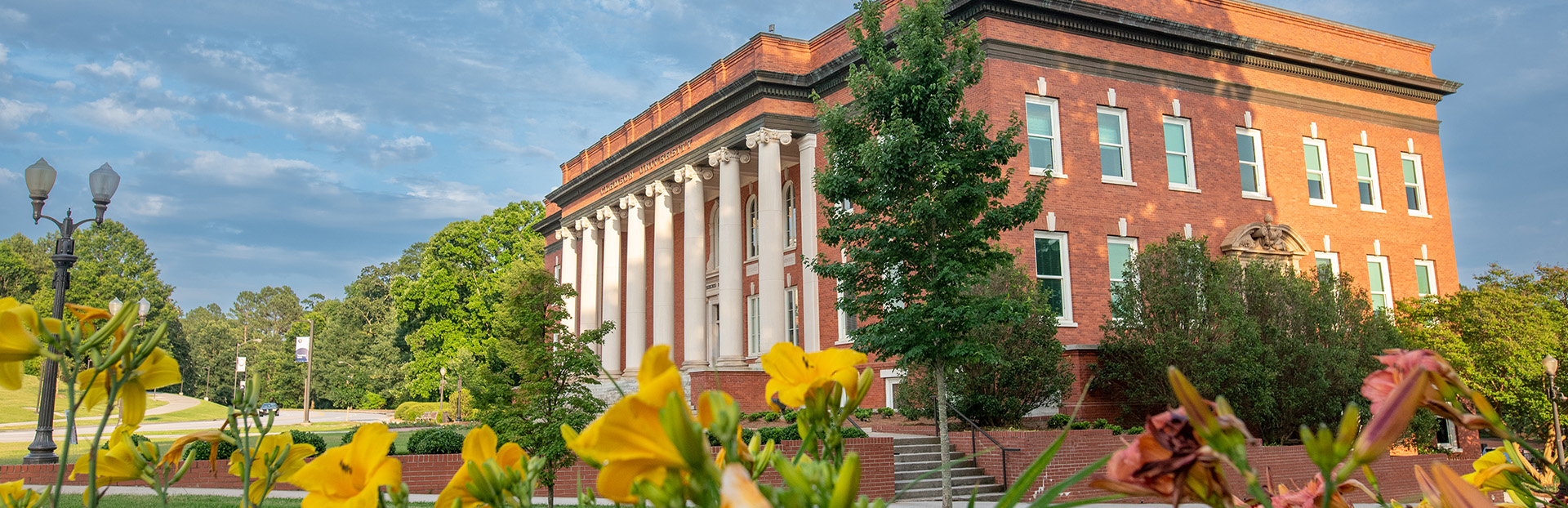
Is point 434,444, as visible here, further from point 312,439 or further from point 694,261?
point 694,261

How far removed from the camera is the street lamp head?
44.7ft

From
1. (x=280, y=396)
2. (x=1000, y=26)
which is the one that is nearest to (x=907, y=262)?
(x=1000, y=26)

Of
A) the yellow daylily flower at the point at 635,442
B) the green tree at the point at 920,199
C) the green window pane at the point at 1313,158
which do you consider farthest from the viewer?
the green window pane at the point at 1313,158

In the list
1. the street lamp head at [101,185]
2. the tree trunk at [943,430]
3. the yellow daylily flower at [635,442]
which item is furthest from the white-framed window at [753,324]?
the yellow daylily flower at [635,442]

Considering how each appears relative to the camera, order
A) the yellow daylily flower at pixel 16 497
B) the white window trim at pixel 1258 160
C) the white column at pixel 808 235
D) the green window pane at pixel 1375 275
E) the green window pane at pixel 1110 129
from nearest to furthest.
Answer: the yellow daylily flower at pixel 16 497, the green window pane at pixel 1110 129, the white window trim at pixel 1258 160, the white column at pixel 808 235, the green window pane at pixel 1375 275

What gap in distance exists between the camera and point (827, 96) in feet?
86.7

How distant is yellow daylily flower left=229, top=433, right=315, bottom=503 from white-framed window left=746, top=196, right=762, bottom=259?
30442 mm

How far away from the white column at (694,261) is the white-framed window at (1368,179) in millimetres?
19434

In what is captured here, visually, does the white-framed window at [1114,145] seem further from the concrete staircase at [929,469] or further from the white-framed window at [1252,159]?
the concrete staircase at [929,469]

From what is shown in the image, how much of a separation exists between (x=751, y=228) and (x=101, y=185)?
69.6ft

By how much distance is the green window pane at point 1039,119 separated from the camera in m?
22.8

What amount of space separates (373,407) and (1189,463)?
3265 inches

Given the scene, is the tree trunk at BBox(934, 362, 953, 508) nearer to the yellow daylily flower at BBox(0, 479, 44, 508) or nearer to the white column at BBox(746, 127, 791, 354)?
the yellow daylily flower at BBox(0, 479, 44, 508)

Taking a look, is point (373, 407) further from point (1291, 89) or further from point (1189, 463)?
point (1189, 463)
